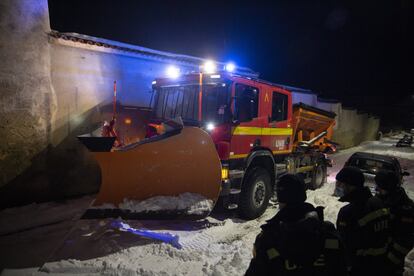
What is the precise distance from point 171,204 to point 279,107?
11.6ft

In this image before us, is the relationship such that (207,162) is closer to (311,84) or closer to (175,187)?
(175,187)

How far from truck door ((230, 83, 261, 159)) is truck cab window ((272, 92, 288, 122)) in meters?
0.76

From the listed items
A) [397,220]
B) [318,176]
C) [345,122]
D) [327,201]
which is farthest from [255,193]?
[345,122]

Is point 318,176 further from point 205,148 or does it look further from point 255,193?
point 205,148

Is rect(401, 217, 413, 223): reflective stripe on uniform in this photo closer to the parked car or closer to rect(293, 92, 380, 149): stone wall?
the parked car

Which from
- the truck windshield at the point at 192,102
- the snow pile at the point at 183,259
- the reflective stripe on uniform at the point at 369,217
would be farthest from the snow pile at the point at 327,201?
the reflective stripe on uniform at the point at 369,217

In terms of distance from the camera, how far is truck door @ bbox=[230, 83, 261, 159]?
18.9 ft

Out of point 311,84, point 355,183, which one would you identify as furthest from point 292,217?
point 311,84

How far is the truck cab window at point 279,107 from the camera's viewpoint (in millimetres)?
6938

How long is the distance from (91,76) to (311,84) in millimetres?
43609

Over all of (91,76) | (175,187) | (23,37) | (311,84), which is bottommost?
(175,187)

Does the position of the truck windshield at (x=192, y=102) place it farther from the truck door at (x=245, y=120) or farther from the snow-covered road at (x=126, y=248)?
the snow-covered road at (x=126, y=248)

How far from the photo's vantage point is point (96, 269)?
13.2 ft

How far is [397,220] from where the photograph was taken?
9.76 feet
